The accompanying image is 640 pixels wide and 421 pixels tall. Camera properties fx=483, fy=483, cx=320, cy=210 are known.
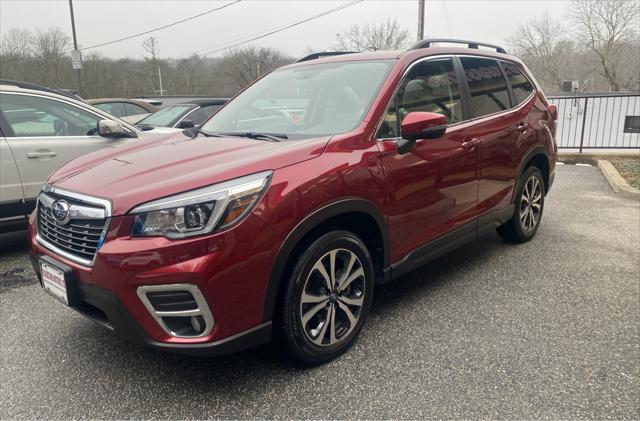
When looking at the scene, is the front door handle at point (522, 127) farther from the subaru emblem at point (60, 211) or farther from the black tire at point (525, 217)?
the subaru emblem at point (60, 211)

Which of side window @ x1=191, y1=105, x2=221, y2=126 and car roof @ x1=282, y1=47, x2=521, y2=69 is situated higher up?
car roof @ x1=282, y1=47, x2=521, y2=69

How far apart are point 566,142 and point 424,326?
11273 mm

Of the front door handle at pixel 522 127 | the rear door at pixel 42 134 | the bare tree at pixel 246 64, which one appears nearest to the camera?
the front door handle at pixel 522 127

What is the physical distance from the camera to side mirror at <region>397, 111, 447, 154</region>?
2.86m

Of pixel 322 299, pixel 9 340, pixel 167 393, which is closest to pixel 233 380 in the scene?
pixel 167 393

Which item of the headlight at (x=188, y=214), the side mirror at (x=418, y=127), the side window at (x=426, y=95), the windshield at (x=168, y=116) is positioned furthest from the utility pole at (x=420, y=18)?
the headlight at (x=188, y=214)

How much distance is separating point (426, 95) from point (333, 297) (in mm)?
1594

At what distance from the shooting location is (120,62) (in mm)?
36000

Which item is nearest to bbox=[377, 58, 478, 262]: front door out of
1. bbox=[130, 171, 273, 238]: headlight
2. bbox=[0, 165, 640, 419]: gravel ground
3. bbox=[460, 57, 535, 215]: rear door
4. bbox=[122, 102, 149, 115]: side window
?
bbox=[460, 57, 535, 215]: rear door

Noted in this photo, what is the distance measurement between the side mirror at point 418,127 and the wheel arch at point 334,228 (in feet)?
1.55

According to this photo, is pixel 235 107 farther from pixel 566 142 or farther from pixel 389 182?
pixel 566 142

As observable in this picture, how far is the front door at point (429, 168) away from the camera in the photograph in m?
2.97

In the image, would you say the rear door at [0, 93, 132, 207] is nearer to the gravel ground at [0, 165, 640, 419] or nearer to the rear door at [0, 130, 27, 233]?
the rear door at [0, 130, 27, 233]

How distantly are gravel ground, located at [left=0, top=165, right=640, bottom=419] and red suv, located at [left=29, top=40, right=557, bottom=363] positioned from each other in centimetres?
26
